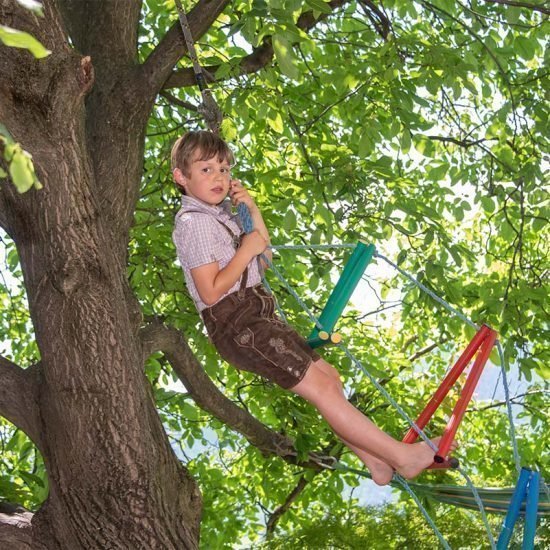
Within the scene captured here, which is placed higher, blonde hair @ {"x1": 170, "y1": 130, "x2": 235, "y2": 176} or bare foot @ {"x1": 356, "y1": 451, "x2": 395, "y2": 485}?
blonde hair @ {"x1": 170, "y1": 130, "x2": 235, "y2": 176}

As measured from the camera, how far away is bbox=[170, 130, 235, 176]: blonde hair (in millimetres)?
2979

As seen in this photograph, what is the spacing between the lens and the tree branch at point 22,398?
286 cm

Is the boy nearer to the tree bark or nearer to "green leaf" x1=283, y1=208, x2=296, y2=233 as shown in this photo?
the tree bark

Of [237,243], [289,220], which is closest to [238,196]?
[237,243]

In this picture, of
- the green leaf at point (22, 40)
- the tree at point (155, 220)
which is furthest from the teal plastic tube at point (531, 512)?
the green leaf at point (22, 40)

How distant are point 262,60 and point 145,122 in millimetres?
877

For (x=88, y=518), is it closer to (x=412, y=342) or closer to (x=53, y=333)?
(x=53, y=333)

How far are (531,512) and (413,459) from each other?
1.27 ft

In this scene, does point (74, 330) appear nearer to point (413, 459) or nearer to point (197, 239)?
point (197, 239)

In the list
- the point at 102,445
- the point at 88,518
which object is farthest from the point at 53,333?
the point at 88,518

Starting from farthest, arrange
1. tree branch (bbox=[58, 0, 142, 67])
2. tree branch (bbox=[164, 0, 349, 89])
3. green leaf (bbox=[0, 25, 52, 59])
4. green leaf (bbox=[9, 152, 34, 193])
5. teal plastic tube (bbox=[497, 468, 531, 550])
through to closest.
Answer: tree branch (bbox=[164, 0, 349, 89]) → tree branch (bbox=[58, 0, 142, 67]) → teal plastic tube (bbox=[497, 468, 531, 550]) → green leaf (bbox=[9, 152, 34, 193]) → green leaf (bbox=[0, 25, 52, 59])

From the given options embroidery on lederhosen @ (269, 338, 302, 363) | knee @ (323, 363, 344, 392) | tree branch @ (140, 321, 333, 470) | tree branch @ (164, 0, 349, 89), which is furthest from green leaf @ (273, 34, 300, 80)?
tree branch @ (164, 0, 349, 89)

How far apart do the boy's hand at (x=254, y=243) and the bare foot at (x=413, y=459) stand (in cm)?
76

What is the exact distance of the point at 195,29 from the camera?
11.7 feet
